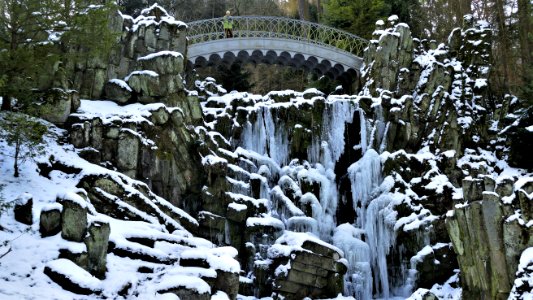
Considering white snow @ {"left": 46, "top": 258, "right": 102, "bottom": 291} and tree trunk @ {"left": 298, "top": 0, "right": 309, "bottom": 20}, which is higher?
tree trunk @ {"left": 298, "top": 0, "right": 309, "bottom": 20}

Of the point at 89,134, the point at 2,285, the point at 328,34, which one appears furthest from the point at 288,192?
the point at 2,285

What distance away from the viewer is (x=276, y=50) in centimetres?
2655

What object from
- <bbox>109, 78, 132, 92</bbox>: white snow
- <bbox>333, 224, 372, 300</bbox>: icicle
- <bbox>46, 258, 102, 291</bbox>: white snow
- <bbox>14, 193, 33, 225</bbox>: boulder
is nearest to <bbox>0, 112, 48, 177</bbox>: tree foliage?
<bbox>14, 193, 33, 225</bbox>: boulder

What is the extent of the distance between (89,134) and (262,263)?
6.40 meters

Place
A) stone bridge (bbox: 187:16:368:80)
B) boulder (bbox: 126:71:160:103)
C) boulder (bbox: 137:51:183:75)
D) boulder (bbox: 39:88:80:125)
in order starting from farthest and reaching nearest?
stone bridge (bbox: 187:16:368:80), boulder (bbox: 137:51:183:75), boulder (bbox: 126:71:160:103), boulder (bbox: 39:88:80:125)

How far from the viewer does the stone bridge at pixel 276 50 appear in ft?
84.5

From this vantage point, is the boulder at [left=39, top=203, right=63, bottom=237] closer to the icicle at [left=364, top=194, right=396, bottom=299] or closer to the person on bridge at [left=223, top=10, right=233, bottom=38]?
the icicle at [left=364, top=194, right=396, bottom=299]

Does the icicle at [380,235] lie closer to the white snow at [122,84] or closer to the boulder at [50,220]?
the white snow at [122,84]

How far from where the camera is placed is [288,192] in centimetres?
2181

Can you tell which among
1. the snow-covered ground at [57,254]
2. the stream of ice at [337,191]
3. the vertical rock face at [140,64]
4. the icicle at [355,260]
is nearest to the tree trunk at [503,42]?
the stream of ice at [337,191]

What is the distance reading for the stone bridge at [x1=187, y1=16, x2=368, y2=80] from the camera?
25750 mm

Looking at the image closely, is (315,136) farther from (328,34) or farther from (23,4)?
(23,4)

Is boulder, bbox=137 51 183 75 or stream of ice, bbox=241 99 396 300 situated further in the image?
boulder, bbox=137 51 183 75

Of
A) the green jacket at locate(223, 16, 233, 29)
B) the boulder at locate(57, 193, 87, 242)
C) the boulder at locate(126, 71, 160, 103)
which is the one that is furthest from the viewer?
the green jacket at locate(223, 16, 233, 29)
